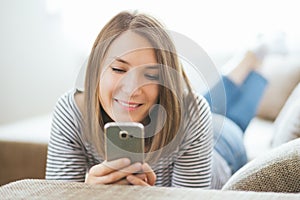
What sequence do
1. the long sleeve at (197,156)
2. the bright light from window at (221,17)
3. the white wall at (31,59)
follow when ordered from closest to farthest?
1. the long sleeve at (197,156)
2. the bright light from window at (221,17)
3. the white wall at (31,59)

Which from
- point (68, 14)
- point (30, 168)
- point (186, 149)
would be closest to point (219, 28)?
point (68, 14)

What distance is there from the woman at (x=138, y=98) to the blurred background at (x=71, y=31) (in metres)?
1.53

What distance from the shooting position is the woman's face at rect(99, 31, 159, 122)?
84 cm

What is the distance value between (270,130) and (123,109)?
126 centimetres

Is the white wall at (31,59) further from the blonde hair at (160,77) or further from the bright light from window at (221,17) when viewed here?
the blonde hair at (160,77)

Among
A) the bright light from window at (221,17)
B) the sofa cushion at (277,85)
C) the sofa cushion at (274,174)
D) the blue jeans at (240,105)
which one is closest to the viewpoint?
the sofa cushion at (274,174)

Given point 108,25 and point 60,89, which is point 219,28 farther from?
point 108,25

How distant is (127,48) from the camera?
0.86 metres

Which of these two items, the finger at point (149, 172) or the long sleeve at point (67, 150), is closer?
the finger at point (149, 172)

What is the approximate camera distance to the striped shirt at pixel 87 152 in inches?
40.7

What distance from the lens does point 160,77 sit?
33.7 inches

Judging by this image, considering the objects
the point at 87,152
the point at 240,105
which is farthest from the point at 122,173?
the point at 240,105

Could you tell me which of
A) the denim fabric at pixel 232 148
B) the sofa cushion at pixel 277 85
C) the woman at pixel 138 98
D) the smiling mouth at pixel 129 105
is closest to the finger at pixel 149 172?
the woman at pixel 138 98

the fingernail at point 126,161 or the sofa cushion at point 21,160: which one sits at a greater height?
the fingernail at point 126,161
